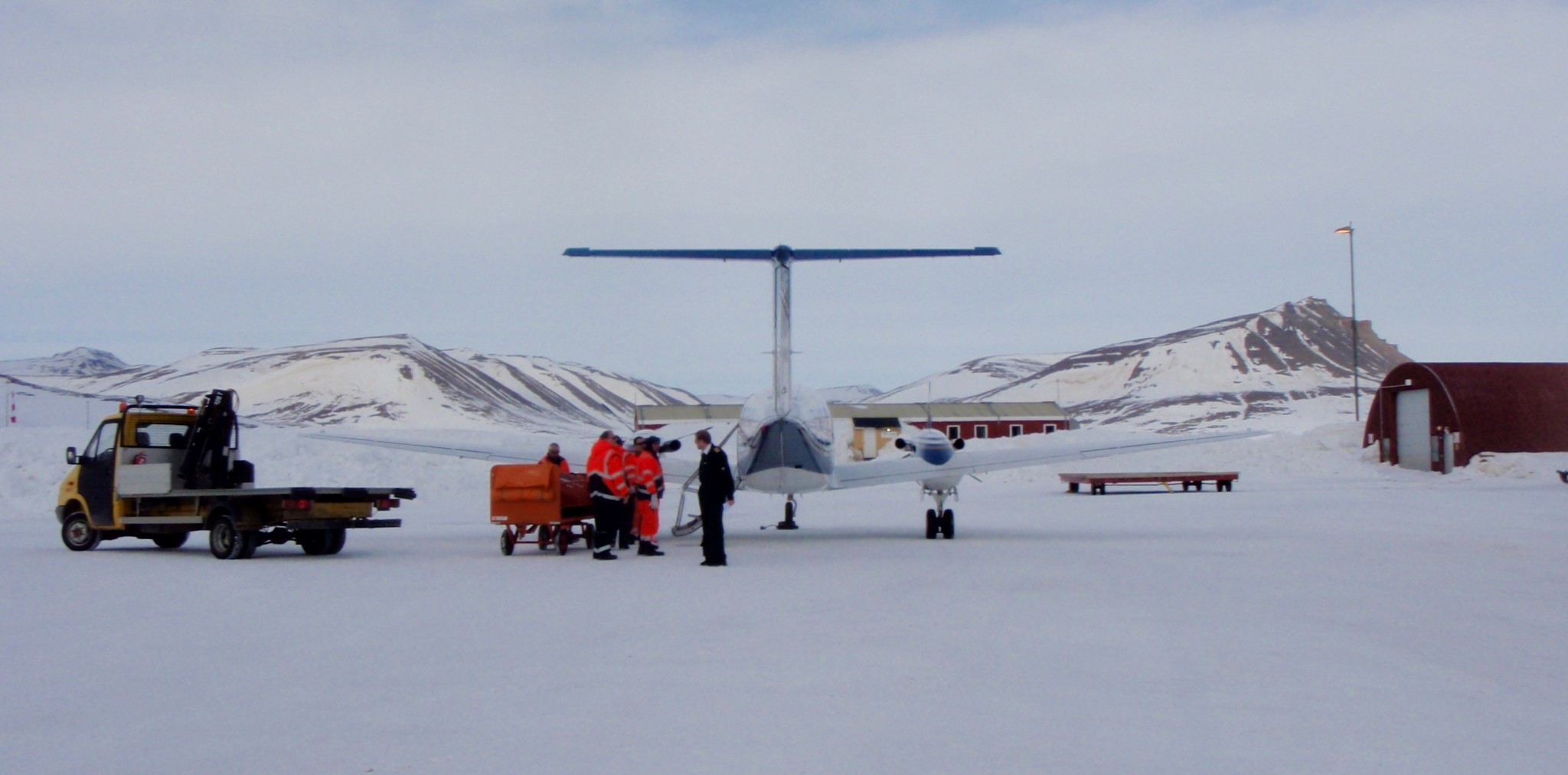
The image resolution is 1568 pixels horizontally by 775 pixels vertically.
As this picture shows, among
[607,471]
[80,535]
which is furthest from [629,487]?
[80,535]

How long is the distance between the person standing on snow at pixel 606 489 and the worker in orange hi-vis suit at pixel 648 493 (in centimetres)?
48

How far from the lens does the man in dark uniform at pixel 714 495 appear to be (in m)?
15.7

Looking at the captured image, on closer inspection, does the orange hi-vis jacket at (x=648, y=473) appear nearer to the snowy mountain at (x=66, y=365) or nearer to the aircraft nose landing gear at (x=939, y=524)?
the aircraft nose landing gear at (x=939, y=524)

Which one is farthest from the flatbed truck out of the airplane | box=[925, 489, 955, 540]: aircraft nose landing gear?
box=[925, 489, 955, 540]: aircraft nose landing gear

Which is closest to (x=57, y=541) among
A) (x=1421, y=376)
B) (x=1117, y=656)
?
(x=1117, y=656)

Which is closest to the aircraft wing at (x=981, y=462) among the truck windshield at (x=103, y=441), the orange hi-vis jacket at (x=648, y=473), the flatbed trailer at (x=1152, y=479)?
the orange hi-vis jacket at (x=648, y=473)

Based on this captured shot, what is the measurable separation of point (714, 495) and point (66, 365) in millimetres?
194433

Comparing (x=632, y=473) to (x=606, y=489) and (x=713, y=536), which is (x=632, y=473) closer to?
(x=606, y=489)

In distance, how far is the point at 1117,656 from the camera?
28.3ft

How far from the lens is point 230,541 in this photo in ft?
55.2

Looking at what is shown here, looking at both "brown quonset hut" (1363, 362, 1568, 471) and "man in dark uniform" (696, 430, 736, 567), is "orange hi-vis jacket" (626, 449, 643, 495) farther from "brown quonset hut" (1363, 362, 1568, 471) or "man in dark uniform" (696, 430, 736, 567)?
"brown quonset hut" (1363, 362, 1568, 471)

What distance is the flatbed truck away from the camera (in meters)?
16.8

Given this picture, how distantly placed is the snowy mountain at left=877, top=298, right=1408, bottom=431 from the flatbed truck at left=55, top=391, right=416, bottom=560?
11323cm

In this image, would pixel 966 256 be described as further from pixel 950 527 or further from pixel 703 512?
pixel 703 512
